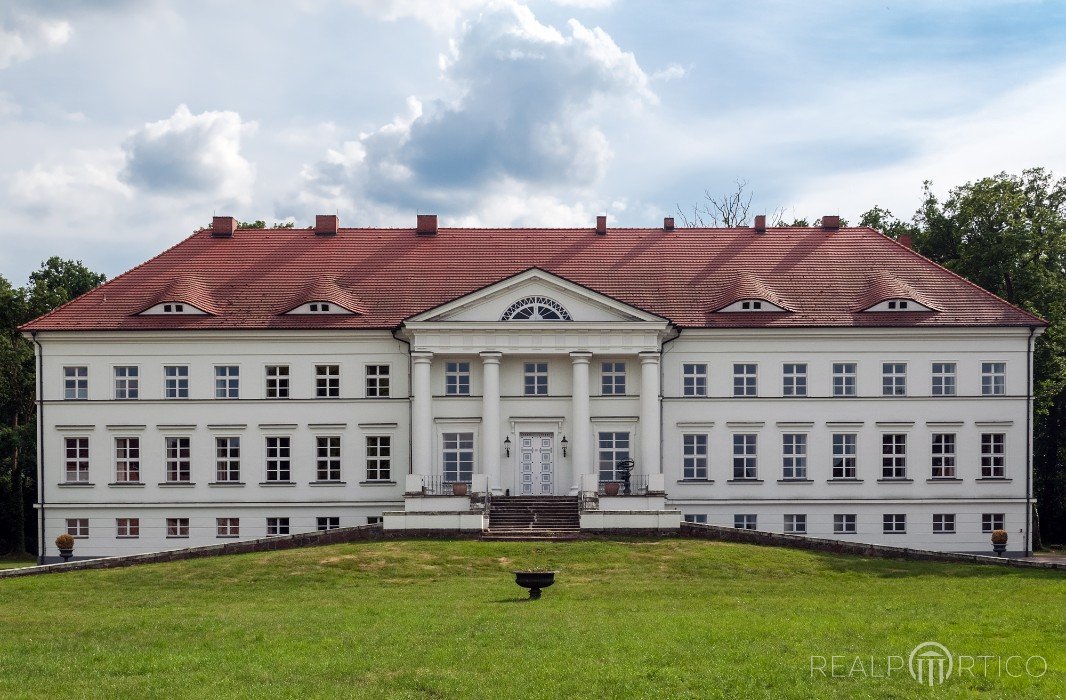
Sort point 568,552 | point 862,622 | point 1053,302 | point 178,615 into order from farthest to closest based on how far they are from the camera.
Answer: point 1053,302 → point 568,552 → point 178,615 → point 862,622

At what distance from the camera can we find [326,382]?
139 feet

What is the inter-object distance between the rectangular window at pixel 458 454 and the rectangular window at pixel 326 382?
4595 millimetres

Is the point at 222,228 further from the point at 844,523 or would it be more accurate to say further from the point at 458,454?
the point at 844,523

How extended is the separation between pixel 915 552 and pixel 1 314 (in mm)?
43379

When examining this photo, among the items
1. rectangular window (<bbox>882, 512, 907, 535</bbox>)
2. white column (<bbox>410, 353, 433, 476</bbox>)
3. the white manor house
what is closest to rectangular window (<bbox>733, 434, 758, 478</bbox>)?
the white manor house

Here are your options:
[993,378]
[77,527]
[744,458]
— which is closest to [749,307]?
[744,458]

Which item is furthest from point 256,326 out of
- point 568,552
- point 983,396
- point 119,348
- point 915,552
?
point 983,396

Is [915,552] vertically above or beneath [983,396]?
beneath

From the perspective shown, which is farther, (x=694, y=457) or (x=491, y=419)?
(x=694, y=457)

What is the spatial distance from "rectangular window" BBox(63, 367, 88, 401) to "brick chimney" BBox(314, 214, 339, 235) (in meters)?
11.2

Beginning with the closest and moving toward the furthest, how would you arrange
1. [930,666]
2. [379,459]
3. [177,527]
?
1. [930,666]
2. [177,527]
3. [379,459]

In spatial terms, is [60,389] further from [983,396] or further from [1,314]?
[983,396]

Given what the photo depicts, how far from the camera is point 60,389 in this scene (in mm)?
42219

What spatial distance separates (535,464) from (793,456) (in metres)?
9.83
